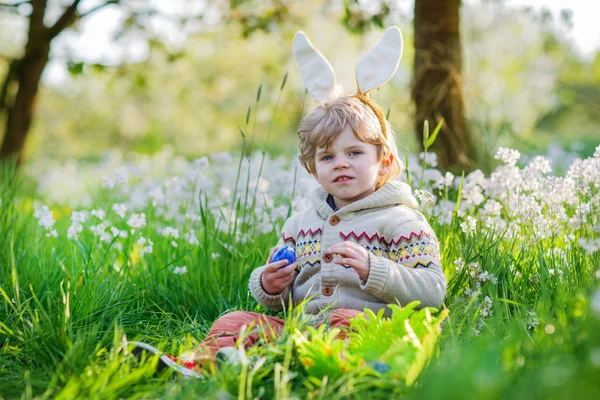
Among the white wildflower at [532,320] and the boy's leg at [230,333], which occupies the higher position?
the white wildflower at [532,320]

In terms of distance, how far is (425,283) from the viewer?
8.46 feet

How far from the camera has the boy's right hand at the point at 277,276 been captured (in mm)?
2791

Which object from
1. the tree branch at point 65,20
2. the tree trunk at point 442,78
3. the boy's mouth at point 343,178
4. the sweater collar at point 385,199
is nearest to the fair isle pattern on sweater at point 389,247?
the sweater collar at point 385,199

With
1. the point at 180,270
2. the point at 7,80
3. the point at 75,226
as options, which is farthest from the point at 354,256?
the point at 7,80

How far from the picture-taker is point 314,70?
3.21 metres

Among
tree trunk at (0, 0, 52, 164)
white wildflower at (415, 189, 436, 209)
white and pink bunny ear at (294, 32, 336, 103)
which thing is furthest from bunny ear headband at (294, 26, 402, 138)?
tree trunk at (0, 0, 52, 164)

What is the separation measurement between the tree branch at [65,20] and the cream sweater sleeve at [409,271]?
19.2 feet

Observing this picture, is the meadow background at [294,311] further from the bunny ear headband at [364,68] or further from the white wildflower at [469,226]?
the bunny ear headband at [364,68]

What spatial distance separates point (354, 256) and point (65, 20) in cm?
619

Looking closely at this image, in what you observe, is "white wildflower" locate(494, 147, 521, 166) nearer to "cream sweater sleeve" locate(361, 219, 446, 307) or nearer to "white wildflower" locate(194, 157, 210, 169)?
"cream sweater sleeve" locate(361, 219, 446, 307)

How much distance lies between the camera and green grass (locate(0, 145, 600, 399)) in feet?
6.07

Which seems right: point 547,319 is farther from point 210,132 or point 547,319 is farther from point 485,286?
point 210,132

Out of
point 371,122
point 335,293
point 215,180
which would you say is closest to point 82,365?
point 335,293

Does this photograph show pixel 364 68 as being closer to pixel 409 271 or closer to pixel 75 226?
pixel 409 271
